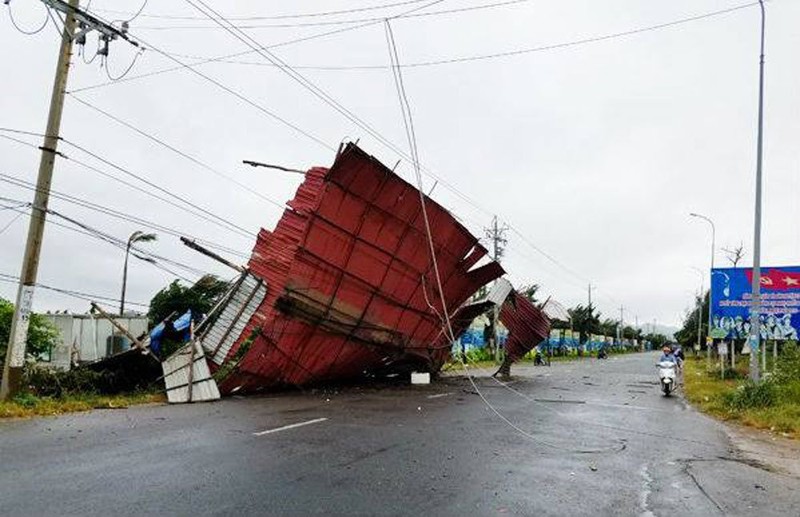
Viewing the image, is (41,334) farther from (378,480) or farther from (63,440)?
(378,480)

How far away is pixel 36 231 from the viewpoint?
45.9 ft

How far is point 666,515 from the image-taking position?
579 cm

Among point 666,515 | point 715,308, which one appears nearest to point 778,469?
point 666,515

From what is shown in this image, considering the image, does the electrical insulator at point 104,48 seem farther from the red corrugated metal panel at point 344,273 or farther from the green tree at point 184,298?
the green tree at point 184,298

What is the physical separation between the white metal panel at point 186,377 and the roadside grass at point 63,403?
1.48 feet

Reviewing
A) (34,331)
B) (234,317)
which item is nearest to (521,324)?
(234,317)

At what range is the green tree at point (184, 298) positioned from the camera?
3044 centimetres

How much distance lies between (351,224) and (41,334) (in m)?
9.58

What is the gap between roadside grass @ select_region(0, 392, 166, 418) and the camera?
12547 millimetres

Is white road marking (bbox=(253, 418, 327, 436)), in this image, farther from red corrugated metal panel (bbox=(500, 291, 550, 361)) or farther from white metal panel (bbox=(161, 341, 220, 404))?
red corrugated metal panel (bbox=(500, 291, 550, 361))

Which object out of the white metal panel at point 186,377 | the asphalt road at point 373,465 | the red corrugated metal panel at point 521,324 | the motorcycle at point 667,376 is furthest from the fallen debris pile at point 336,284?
the motorcycle at point 667,376

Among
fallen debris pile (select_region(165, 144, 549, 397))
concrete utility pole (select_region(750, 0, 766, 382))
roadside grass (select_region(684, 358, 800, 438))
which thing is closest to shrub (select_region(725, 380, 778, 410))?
roadside grass (select_region(684, 358, 800, 438))

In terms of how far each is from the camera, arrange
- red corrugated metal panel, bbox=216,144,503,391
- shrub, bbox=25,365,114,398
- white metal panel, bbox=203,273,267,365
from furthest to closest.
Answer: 1. red corrugated metal panel, bbox=216,144,503,391
2. white metal panel, bbox=203,273,267,365
3. shrub, bbox=25,365,114,398

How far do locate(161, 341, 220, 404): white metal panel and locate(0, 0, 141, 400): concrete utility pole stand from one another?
134 inches
